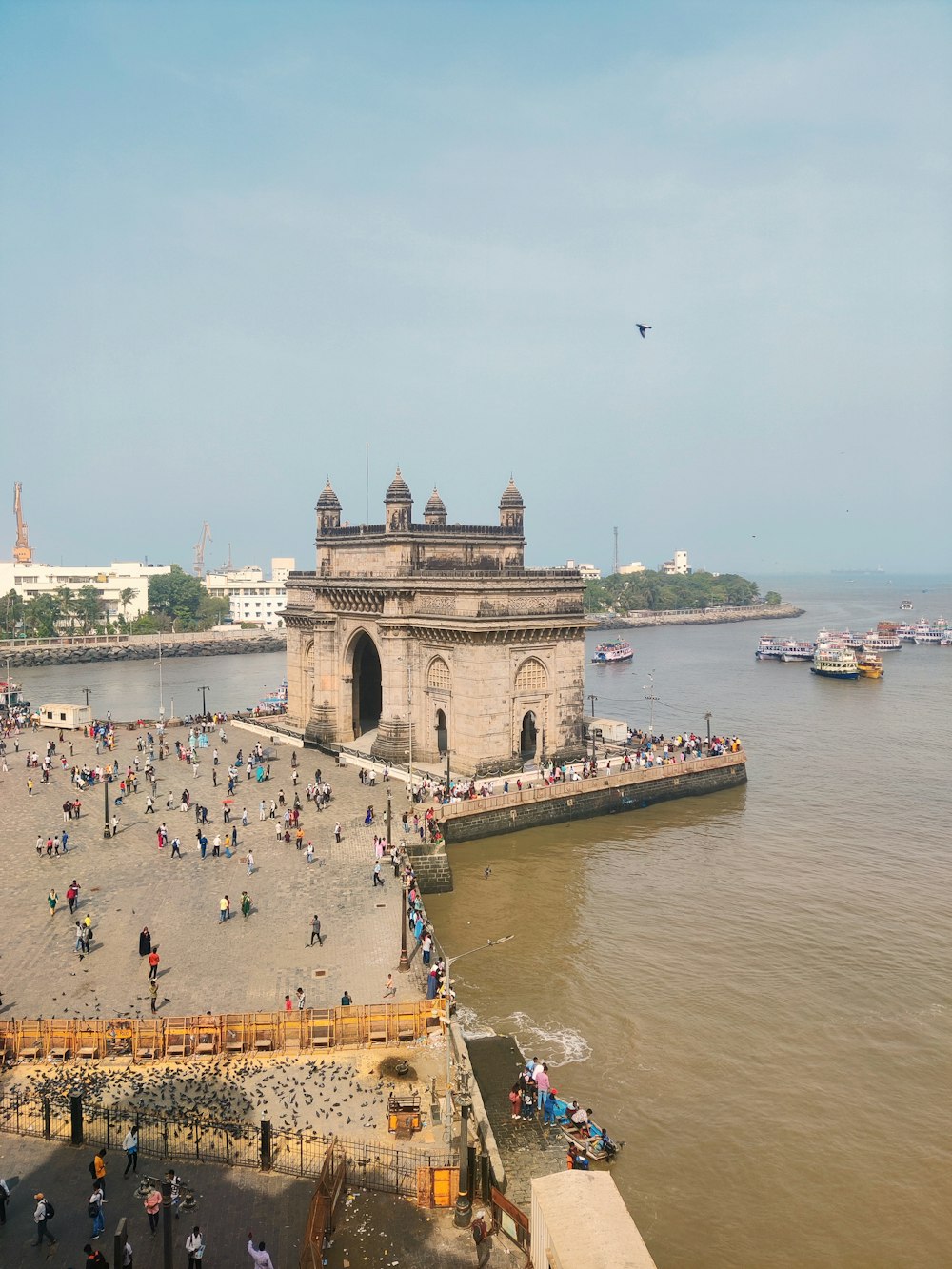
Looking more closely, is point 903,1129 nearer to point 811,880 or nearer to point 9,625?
point 811,880

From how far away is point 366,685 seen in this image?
54.1 m

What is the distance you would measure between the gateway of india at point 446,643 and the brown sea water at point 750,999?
235 inches

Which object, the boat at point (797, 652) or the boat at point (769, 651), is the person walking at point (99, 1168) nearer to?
the boat at point (797, 652)

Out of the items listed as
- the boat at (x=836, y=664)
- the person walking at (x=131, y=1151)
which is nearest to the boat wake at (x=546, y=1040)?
the person walking at (x=131, y=1151)

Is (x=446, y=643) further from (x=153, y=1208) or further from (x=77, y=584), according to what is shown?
(x=77, y=584)

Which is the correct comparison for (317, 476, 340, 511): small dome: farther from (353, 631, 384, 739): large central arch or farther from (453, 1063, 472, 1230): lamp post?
(453, 1063, 472, 1230): lamp post

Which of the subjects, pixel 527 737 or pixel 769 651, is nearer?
pixel 527 737

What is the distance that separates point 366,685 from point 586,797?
17312 mm

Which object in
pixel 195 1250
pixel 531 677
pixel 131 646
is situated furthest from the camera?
pixel 131 646

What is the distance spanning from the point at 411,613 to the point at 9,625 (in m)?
86.4

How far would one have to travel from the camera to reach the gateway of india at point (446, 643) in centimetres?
4188

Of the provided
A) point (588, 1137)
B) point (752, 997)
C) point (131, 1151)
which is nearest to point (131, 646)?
point (752, 997)

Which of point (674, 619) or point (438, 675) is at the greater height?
point (438, 675)

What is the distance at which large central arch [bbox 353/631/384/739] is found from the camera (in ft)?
169
